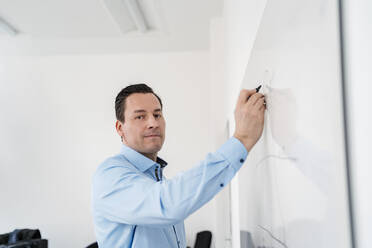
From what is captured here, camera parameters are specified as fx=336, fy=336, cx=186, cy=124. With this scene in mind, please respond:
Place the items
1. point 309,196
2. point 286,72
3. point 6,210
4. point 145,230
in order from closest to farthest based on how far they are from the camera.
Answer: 1. point 309,196
2. point 286,72
3. point 145,230
4. point 6,210

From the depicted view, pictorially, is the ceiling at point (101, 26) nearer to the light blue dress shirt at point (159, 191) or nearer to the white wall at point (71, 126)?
the white wall at point (71, 126)

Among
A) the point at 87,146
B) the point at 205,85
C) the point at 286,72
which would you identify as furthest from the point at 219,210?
the point at 286,72

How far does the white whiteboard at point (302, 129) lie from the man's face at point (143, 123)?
1.49 ft

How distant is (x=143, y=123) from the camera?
1.15 m

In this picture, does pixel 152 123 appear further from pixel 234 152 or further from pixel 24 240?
pixel 24 240

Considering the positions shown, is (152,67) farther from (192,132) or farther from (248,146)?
(248,146)

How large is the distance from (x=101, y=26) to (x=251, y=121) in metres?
3.24

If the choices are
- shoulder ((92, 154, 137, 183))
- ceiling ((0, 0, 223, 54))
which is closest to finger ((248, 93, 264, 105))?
shoulder ((92, 154, 137, 183))

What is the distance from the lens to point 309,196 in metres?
0.45

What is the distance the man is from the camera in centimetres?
74

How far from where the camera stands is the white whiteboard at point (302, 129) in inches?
14.3

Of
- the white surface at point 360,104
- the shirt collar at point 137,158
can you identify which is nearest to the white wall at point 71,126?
the shirt collar at point 137,158

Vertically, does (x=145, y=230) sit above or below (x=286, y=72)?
below

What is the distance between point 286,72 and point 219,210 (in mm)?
2814
